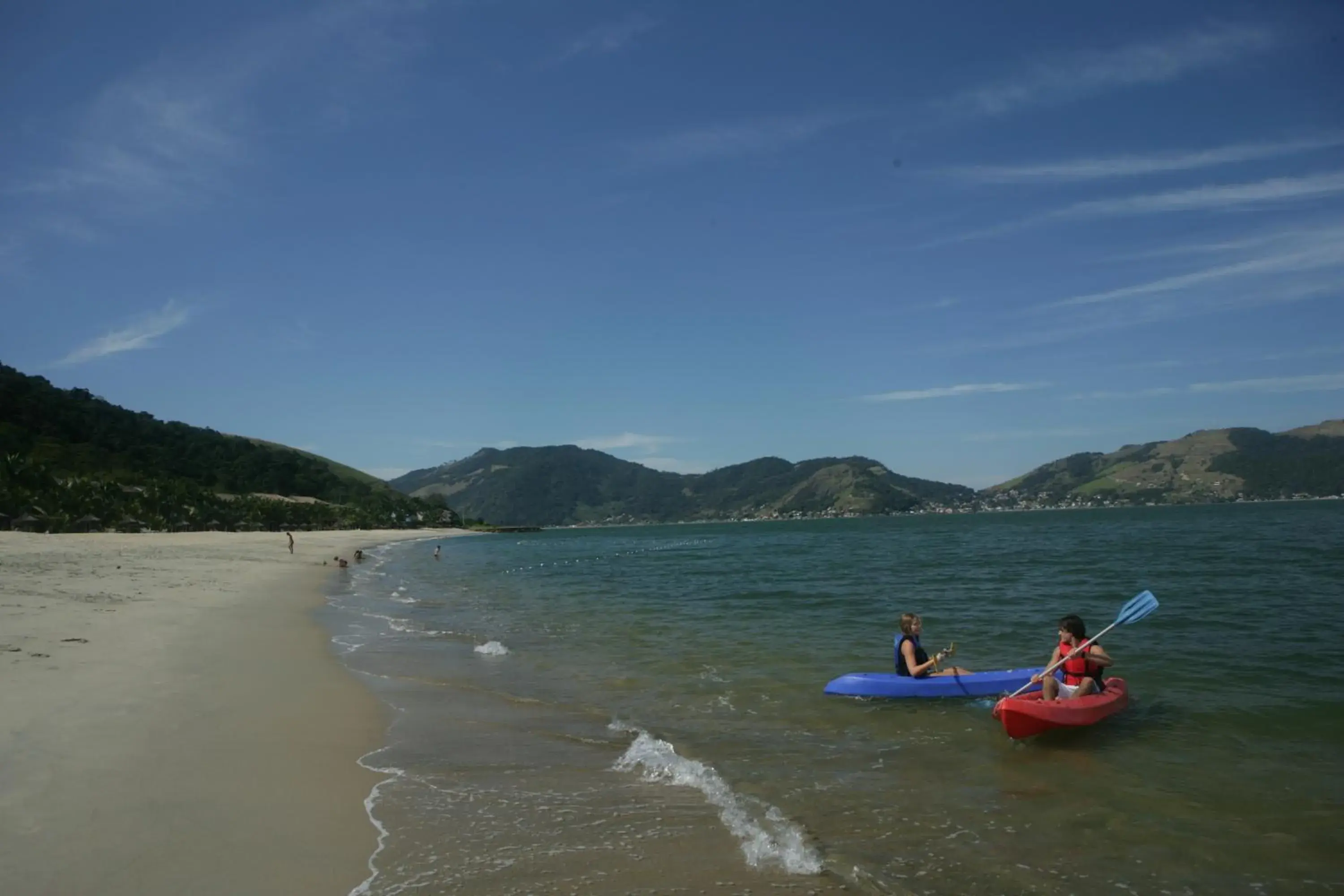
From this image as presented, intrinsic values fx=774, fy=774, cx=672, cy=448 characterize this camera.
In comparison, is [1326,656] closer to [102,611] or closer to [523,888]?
[523,888]

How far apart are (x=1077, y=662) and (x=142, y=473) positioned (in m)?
113

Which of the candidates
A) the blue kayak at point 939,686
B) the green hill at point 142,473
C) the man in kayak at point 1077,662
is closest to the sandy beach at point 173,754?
the blue kayak at point 939,686

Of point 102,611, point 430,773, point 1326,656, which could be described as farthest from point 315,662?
point 1326,656

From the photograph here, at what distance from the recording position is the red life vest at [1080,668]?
10.9 meters

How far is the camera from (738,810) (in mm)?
7133

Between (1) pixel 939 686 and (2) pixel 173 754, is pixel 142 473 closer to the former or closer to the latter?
(2) pixel 173 754

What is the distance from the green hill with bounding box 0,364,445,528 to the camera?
59250mm

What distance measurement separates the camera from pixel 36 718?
7.92 meters

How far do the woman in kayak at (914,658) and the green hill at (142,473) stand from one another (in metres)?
62.2

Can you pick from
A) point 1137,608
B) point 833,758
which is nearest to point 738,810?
point 833,758

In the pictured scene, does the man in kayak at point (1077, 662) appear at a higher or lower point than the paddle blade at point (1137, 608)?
lower

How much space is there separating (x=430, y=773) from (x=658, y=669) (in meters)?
6.88

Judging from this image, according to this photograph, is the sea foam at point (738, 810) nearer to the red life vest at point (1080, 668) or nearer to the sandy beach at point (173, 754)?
the sandy beach at point (173, 754)

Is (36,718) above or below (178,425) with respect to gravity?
below
